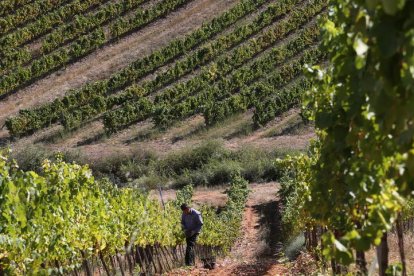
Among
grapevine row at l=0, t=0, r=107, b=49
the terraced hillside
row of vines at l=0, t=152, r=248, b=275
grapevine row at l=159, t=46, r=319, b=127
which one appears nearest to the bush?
the terraced hillside

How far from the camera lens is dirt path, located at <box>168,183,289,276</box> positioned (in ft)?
43.9

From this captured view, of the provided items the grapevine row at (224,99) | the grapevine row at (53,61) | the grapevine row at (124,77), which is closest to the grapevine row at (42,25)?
the grapevine row at (53,61)

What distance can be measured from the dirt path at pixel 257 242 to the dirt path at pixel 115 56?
14842 millimetres

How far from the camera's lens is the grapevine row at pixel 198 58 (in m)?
40.0

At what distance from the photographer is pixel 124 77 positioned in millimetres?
42406

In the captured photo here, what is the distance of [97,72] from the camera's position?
4338 centimetres

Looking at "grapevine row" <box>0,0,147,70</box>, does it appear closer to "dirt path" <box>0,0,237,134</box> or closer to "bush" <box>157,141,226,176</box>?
"dirt path" <box>0,0,237,134</box>

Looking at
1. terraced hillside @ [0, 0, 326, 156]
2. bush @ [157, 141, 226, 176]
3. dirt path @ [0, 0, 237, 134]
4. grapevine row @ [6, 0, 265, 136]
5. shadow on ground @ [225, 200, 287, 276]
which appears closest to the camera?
shadow on ground @ [225, 200, 287, 276]

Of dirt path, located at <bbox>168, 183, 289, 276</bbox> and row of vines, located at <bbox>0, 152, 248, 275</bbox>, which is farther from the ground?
row of vines, located at <bbox>0, 152, 248, 275</bbox>

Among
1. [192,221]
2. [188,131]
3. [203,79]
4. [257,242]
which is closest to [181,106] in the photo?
[188,131]

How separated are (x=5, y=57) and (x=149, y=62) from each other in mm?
9182

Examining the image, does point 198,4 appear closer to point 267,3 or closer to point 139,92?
point 267,3

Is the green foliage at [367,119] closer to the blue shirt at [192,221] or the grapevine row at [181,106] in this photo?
the blue shirt at [192,221]

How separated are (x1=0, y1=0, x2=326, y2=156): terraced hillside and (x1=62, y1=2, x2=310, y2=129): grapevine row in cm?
7
